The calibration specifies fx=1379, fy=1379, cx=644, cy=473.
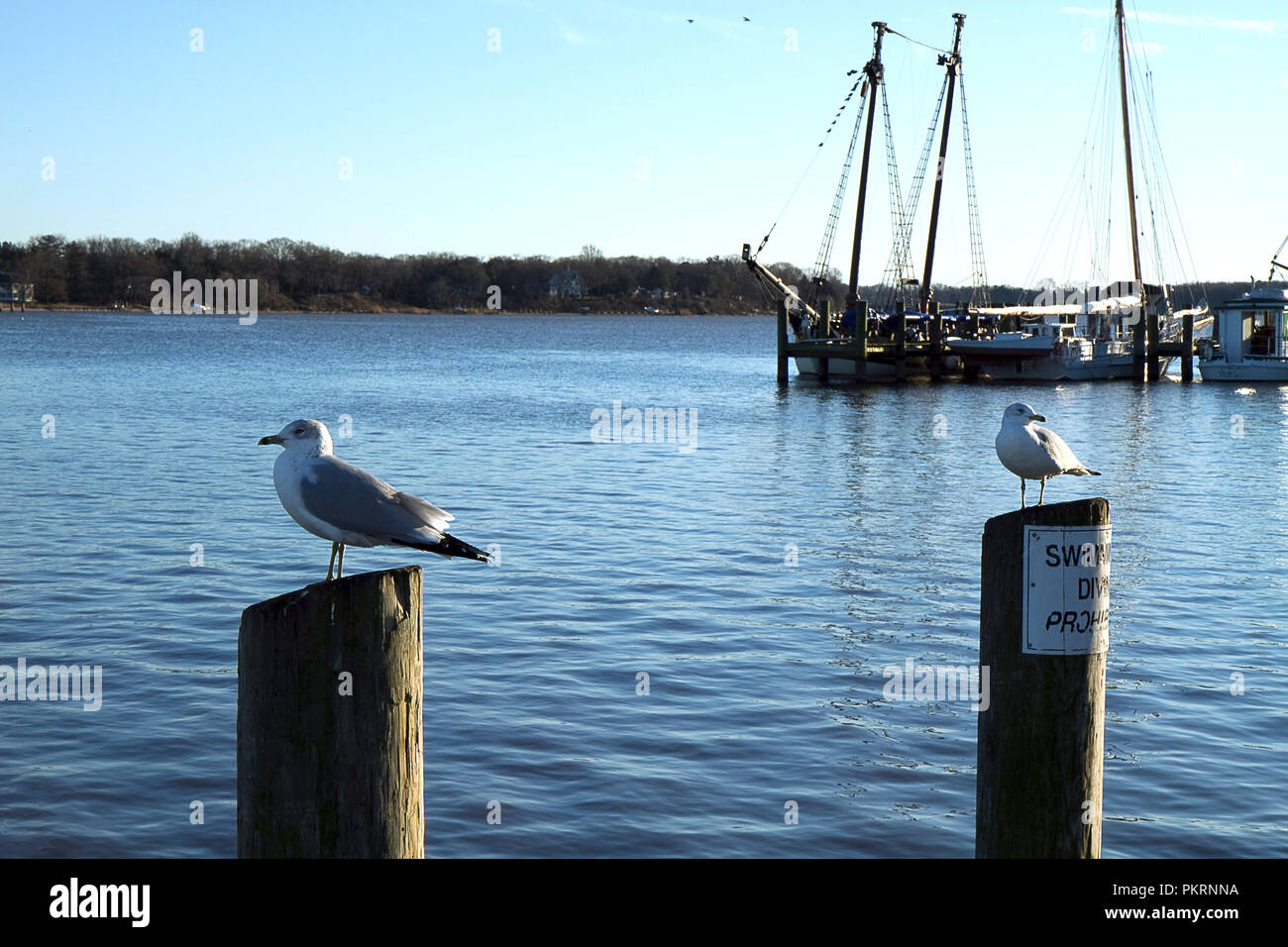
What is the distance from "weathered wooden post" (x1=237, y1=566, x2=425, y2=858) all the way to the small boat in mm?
61226

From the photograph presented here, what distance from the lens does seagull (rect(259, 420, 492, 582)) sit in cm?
572

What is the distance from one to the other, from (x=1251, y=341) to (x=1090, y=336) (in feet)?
29.9

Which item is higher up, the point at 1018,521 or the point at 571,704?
the point at 1018,521

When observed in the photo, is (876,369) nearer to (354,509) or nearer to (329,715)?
(354,509)

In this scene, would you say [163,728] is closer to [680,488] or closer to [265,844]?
Answer: [265,844]

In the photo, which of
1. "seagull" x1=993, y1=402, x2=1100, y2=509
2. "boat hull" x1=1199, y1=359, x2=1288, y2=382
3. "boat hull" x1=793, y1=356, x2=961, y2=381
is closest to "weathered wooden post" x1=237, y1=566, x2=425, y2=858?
"seagull" x1=993, y1=402, x2=1100, y2=509

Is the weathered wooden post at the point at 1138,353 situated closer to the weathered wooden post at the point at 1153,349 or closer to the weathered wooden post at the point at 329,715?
the weathered wooden post at the point at 1153,349

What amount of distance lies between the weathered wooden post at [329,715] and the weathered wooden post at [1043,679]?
1.88 meters

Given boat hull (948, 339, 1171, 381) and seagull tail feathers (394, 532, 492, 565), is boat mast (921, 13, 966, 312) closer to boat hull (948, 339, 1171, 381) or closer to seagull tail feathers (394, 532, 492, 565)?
boat hull (948, 339, 1171, 381)

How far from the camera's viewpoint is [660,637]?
41.1 ft

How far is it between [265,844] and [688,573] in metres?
11.8

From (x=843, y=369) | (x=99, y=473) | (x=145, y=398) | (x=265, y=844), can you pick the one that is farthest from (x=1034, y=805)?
(x=843, y=369)
